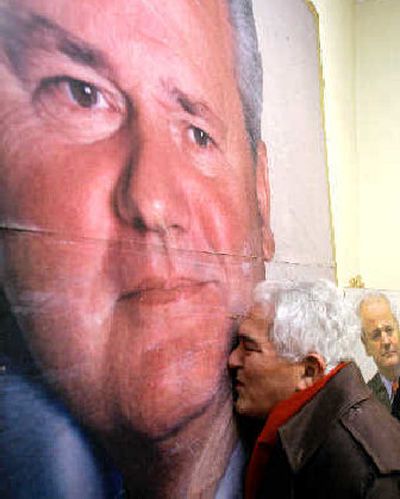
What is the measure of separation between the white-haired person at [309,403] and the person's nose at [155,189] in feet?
1.30

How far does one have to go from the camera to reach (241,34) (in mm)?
1709

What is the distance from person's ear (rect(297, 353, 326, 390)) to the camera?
56.6 inches

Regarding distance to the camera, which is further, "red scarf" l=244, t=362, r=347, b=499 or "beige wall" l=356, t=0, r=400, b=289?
"beige wall" l=356, t=0, r=400, b=289

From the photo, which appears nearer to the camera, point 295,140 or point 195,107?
point 195,107

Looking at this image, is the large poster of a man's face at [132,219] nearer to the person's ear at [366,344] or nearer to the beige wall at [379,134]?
the person's ear at [366,344]

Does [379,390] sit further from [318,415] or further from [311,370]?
[318,415]

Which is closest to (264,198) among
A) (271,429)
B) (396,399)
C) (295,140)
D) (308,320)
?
(295,140)

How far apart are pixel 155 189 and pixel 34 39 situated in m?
0.43

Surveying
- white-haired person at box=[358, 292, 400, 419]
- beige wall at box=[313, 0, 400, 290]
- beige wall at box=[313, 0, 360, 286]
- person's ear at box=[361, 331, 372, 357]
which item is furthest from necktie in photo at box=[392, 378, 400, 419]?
beige wall at box=[313, 0, 400, 290]

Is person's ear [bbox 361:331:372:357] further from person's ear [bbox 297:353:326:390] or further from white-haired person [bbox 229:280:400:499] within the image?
person's ear [bbox 297:353:326:390]

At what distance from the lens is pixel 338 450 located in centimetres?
124

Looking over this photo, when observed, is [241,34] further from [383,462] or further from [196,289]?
[383,462]

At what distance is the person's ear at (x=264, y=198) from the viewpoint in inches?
71.1

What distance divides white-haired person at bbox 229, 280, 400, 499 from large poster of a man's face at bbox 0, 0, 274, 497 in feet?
0.29
